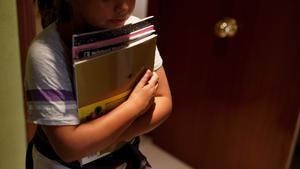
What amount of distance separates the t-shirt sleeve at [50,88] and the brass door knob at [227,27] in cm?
95

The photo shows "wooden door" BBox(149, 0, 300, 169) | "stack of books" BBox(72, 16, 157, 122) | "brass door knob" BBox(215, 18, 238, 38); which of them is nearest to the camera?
"stack of books" BBox(72, 16, 157, 122)

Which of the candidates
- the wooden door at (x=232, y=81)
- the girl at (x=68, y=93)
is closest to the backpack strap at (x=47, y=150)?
the girl at (x=68, y=93)

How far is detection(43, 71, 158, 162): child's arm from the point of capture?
0.65 m

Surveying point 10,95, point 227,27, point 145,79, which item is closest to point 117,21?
point 145,79

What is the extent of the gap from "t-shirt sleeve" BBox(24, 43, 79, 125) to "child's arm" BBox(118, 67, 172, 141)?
0.13m

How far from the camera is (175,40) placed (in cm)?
173

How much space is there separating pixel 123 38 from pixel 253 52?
872mm

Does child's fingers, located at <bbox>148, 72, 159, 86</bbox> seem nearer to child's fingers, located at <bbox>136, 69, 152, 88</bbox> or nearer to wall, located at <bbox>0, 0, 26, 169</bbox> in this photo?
child's fingers, located at <bbox>136, 69, 152, 88</bbox>

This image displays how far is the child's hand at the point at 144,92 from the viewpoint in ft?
2.32

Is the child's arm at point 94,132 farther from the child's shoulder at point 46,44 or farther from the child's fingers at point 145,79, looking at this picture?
the child's shoulder at point 46,44

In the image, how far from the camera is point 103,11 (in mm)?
639

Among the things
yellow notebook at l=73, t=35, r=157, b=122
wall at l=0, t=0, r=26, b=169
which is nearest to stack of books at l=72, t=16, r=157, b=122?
yellow notebook at l=73, t=35, r=157, b=122

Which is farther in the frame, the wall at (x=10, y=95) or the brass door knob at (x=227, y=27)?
the brass door knob at (x=227, y=27)

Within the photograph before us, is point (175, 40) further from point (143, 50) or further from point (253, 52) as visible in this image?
point (143, 50)
